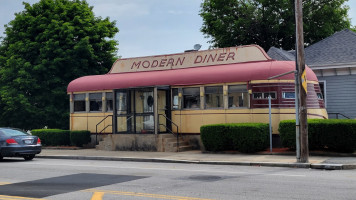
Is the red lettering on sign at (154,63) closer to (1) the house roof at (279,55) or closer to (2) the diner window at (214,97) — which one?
(2) the diner window at (214,97)

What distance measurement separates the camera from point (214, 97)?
21406mm

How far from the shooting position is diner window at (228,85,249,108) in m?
20.5

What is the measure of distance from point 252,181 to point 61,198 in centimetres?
455

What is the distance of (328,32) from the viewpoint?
3834 cm

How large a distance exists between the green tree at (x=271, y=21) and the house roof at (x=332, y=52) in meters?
11.2

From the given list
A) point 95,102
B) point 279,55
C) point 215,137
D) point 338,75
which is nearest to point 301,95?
point 215,137

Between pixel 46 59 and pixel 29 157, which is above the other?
pixel 46 59

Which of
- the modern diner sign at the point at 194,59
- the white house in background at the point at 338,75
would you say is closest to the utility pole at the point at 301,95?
the modern diner sign at the point at 194,59

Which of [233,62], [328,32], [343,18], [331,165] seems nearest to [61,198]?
[331,165]

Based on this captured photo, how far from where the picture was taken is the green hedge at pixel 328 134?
1678cm

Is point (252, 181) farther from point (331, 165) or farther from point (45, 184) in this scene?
point (45, 184)

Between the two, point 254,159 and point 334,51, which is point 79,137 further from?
point 334,51

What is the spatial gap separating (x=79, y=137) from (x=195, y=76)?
25.3 feet

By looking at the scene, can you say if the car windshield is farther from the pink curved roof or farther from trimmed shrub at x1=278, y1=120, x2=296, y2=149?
trimmed shrub at x1=278, y1=120, x2=296, y2=149
